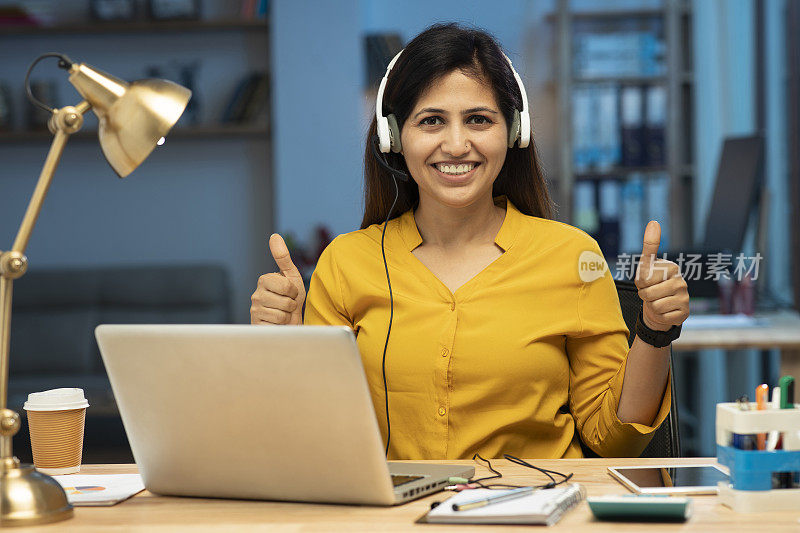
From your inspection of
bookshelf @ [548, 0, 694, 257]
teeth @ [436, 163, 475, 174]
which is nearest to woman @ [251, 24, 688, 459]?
teeth @ [436, 163, 475, 174]

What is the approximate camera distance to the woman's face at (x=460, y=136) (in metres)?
1.57

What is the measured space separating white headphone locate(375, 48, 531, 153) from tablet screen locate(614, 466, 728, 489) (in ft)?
2.15

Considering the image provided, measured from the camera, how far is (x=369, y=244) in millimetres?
1675

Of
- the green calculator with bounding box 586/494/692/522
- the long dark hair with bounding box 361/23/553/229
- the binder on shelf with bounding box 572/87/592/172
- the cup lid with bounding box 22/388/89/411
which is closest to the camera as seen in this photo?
the green calculator with bounding box 586/494/692/522

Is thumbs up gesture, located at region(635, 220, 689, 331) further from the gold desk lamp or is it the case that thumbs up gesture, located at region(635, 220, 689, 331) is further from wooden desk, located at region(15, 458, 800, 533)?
the gold desk lamp

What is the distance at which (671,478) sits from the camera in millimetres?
1132

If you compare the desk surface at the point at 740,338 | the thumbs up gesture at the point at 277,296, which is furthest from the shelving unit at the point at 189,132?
the thumbs up gesture at the point at 277,296

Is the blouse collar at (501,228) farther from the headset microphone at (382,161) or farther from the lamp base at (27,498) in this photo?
the lamp base at (27,498)

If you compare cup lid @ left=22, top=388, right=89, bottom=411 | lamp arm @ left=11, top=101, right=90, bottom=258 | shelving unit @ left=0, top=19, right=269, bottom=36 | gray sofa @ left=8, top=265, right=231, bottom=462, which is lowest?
gray sofa @ left=8, top=265, right=231, bottom=462

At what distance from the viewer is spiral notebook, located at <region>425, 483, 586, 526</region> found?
95 cm

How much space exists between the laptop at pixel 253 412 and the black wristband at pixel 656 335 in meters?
0.46

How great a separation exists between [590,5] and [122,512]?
429 centimetres

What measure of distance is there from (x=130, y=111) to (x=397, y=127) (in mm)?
656

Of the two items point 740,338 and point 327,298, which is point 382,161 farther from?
point 740,338
